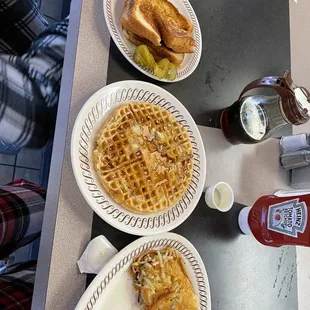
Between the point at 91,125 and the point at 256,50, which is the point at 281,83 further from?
the point at 91,125

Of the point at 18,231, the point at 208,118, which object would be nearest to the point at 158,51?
the point at 208,118

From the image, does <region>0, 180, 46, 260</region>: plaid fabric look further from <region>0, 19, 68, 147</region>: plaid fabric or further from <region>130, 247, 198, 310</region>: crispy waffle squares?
<region>130, 247, 198, 310</region>: crispy waffle squares

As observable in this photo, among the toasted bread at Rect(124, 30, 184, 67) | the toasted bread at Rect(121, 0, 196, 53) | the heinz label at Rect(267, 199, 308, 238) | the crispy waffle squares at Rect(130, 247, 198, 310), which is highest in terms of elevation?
the toasted bread at Rect(121, 0, 196, 53)

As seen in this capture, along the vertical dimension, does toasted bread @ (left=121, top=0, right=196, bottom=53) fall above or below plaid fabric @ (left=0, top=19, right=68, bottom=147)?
above

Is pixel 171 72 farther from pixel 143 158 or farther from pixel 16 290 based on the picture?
pixel 16 290

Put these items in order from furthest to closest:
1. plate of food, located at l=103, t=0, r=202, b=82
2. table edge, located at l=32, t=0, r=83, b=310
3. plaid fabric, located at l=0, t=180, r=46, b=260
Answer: plaid fabric, located at l=0, t=180, r=46, b=260 < plate of food, located at l=103, t=0, r=202, b=82 < table edge, located at l=32, t=0, r=83, b=310

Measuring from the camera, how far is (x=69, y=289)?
Result: 63 centimetres

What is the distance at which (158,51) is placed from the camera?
2.55ft

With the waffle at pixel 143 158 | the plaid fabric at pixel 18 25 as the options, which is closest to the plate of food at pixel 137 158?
the waffle at pixel 143 158

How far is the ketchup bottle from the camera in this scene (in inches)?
28.9

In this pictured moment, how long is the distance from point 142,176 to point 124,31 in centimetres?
31

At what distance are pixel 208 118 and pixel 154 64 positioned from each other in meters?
0.20

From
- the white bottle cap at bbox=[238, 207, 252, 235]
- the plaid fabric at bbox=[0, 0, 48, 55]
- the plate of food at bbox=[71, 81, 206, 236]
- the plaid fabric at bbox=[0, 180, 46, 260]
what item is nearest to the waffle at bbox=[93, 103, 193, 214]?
the plate of food at bbox=[71, 81, 206, 236]

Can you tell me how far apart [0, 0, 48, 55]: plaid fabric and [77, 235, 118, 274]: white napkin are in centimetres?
64
